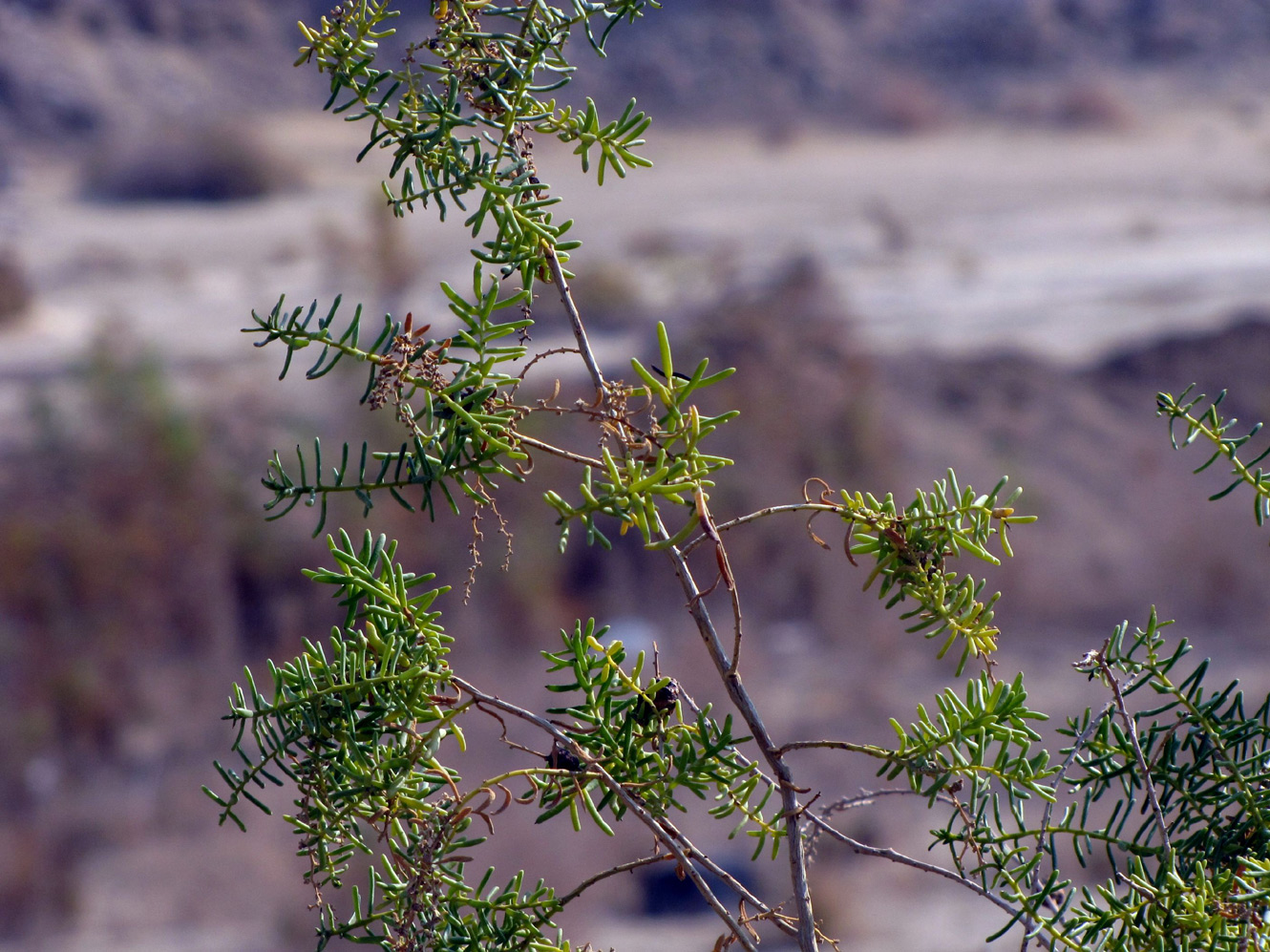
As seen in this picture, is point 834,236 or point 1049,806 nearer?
point 1049,806

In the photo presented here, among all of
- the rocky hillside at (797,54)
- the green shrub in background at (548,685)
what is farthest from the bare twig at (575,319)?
the rocky hillside at (797,54)

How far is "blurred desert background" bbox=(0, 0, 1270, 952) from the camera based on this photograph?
609cm

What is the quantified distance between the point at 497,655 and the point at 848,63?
26.9 m

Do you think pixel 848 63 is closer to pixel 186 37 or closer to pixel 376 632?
pixel 186 37

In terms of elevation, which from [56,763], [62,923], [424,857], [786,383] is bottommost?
[424,857]

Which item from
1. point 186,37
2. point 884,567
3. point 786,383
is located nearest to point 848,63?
point 186,37

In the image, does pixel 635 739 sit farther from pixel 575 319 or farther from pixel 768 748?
pixel 575 319

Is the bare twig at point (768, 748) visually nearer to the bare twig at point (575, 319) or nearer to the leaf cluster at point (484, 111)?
the bare twig at point (575, 319)

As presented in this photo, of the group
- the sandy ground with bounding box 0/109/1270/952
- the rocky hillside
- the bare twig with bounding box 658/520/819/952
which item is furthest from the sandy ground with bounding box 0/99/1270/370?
the bare twig with bounding box 658/520/819/952

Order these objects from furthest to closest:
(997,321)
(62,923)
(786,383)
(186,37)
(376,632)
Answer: (186,37)
(997,321)
(786,383)
(62,923)
(376,632)

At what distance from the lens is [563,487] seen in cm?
750

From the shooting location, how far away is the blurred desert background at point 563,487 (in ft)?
20.0

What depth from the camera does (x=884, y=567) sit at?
91cm

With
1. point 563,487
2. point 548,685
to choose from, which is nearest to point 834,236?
point 563,487
